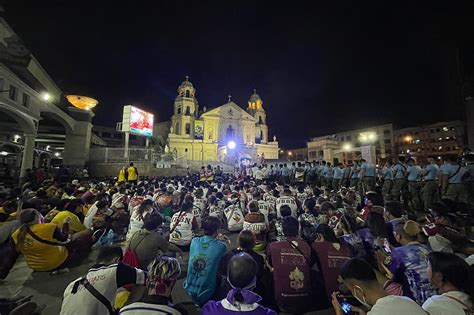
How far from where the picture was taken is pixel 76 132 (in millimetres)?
19906

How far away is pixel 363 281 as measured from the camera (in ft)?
5.93

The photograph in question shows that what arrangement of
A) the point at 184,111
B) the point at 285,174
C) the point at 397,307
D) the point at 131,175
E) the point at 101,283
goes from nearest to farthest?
1. the point at 397,307
2. the point at 101,283
3. the point at 131,175
4. the point at 285,174
5. the point at 184,111

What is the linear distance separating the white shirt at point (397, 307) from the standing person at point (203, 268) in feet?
7.00

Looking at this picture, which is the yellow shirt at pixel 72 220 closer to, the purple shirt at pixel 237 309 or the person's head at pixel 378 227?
the purple shirt at pixel 237 309

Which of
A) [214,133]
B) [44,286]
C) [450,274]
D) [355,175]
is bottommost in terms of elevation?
[44,286]

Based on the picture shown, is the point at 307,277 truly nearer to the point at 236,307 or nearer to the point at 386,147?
the point at 236,307

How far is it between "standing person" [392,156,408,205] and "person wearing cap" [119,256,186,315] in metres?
10.3

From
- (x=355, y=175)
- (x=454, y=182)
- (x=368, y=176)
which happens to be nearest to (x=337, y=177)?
(x=355, y=175)

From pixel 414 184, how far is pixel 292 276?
27.7 feet

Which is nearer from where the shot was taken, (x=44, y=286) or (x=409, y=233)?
(x=409, y=233)

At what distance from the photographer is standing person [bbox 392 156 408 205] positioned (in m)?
8.98

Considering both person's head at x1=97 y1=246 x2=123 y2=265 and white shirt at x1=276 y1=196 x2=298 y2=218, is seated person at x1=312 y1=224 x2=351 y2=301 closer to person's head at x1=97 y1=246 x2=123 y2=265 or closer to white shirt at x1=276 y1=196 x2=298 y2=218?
person's head at x1=97 y1=246 x2=123 y2=265

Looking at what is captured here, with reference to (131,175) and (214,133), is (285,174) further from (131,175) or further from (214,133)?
(214,133)

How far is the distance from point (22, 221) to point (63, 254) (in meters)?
0.97
